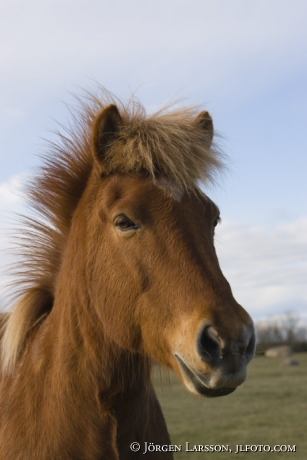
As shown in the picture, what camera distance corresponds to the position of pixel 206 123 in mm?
3852

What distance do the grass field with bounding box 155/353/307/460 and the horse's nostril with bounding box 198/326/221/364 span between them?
421cm

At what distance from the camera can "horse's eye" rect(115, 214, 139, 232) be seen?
3.15 m

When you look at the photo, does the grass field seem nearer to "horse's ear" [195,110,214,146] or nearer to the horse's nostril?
"horse's ear" [195,110,214,146]

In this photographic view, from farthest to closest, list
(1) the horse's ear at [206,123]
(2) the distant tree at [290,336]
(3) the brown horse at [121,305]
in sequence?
1. (2) the distant tree at [290,336]
2. (1) the horse's ear at [206,123]
3. (3) the brown horse at [121,305]

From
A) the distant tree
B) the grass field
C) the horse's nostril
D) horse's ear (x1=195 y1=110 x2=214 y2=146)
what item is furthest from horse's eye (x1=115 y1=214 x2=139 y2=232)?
the distant tree

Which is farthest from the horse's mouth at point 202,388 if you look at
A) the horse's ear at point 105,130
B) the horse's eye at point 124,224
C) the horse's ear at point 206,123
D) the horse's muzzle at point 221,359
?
the horse's ear at point 206,123

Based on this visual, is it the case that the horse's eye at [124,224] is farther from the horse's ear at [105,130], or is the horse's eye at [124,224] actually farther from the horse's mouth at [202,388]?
the horse's mouth at [202,388]

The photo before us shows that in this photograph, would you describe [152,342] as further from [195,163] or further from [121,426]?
[195,163]

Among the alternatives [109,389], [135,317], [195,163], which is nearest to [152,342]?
[135,317]

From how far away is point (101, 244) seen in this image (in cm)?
331

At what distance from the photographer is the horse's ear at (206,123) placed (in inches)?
149

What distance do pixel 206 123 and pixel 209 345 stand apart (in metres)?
1.66

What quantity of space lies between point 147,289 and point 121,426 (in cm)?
81

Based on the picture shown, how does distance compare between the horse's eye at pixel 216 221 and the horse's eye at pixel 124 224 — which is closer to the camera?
the horse's eye at pixel 124 224
